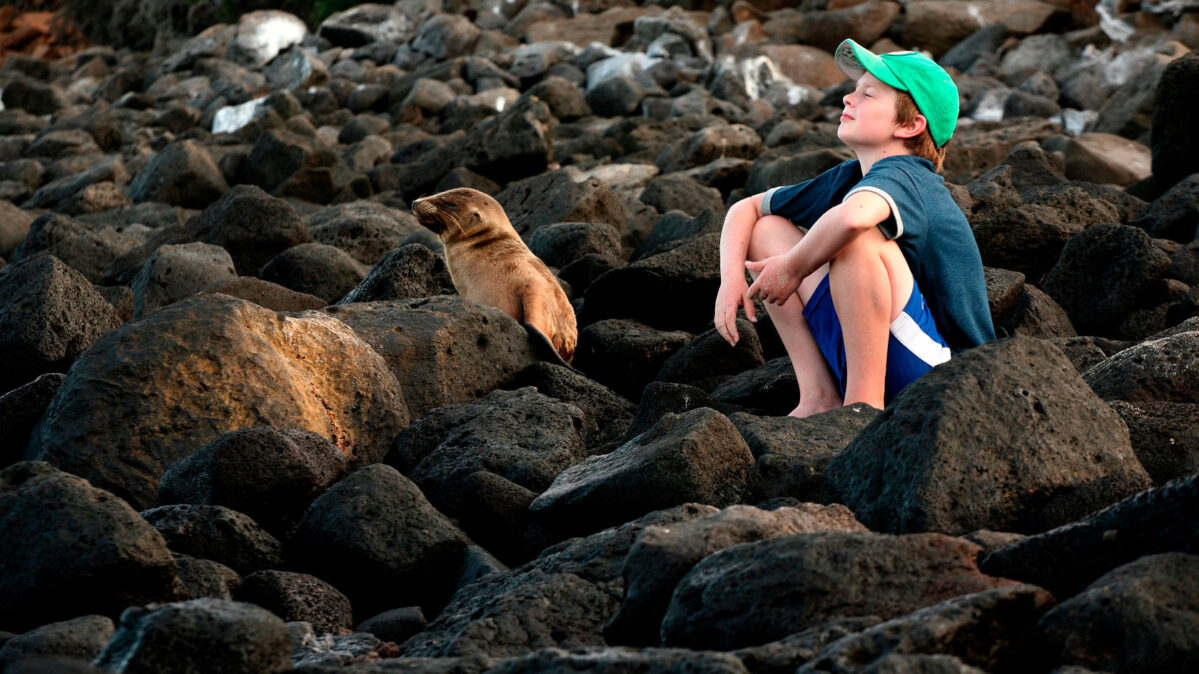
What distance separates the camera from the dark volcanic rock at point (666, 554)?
99.1 inches

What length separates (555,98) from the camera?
15.1 m

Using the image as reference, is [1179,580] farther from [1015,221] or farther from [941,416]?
[1015,221]

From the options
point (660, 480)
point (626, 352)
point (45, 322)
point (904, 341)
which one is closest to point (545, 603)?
point (660, 480)

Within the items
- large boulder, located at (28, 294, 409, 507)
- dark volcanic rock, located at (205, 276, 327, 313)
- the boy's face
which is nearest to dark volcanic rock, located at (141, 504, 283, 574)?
large boulder, located at (28, 294, 409, 507)

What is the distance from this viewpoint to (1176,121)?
736cm

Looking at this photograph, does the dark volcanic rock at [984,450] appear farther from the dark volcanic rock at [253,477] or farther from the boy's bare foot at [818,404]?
the dark volcanic rock at [253,477]

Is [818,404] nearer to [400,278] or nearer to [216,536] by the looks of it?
[216,536]

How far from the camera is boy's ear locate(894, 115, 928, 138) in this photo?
4023 millimetres

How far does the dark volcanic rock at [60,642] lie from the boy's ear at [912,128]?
2.71 m

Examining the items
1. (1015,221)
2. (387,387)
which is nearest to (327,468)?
(387,387)

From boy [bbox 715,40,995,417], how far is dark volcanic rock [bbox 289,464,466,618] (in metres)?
1.23

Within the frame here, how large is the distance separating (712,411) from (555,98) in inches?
476

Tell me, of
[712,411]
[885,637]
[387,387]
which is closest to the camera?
[885,637]

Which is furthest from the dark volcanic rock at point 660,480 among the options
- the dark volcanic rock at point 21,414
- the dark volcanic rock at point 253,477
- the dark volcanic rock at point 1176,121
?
the dark volcanic rock at point 1176,121
